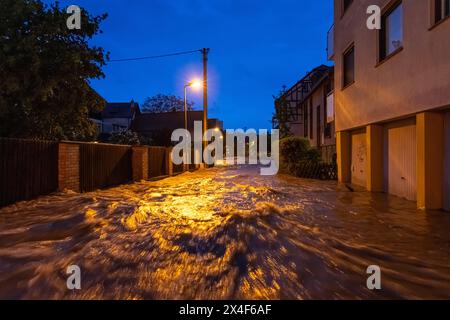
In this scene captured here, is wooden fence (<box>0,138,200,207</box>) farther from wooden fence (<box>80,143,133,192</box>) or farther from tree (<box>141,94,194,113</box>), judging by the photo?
tree (<box>141,94,194,113</box>)

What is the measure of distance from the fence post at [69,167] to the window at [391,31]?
973 centimetres

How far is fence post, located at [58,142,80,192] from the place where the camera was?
898cm

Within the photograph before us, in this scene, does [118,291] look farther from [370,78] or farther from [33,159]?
[370,78]

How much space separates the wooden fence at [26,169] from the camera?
23.5 feet

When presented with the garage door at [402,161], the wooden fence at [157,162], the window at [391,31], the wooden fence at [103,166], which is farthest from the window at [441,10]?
the wooden fence at [157,162]

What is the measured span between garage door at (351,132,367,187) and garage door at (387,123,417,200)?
1948 mm

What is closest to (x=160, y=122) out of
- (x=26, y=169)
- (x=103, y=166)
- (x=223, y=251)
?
(x=103, y=166)

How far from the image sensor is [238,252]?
4.38 meters

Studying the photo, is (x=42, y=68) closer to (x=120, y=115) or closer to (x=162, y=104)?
(x=120, y=115)

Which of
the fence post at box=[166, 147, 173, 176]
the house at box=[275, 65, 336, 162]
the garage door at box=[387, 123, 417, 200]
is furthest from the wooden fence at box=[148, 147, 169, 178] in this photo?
the garage door at box=[387, 123, 417, 200]

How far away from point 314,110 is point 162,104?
49461 mm

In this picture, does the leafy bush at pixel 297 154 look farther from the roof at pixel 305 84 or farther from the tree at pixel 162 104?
the tree at pixel 162 104

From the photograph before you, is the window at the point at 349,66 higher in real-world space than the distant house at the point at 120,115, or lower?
lower
